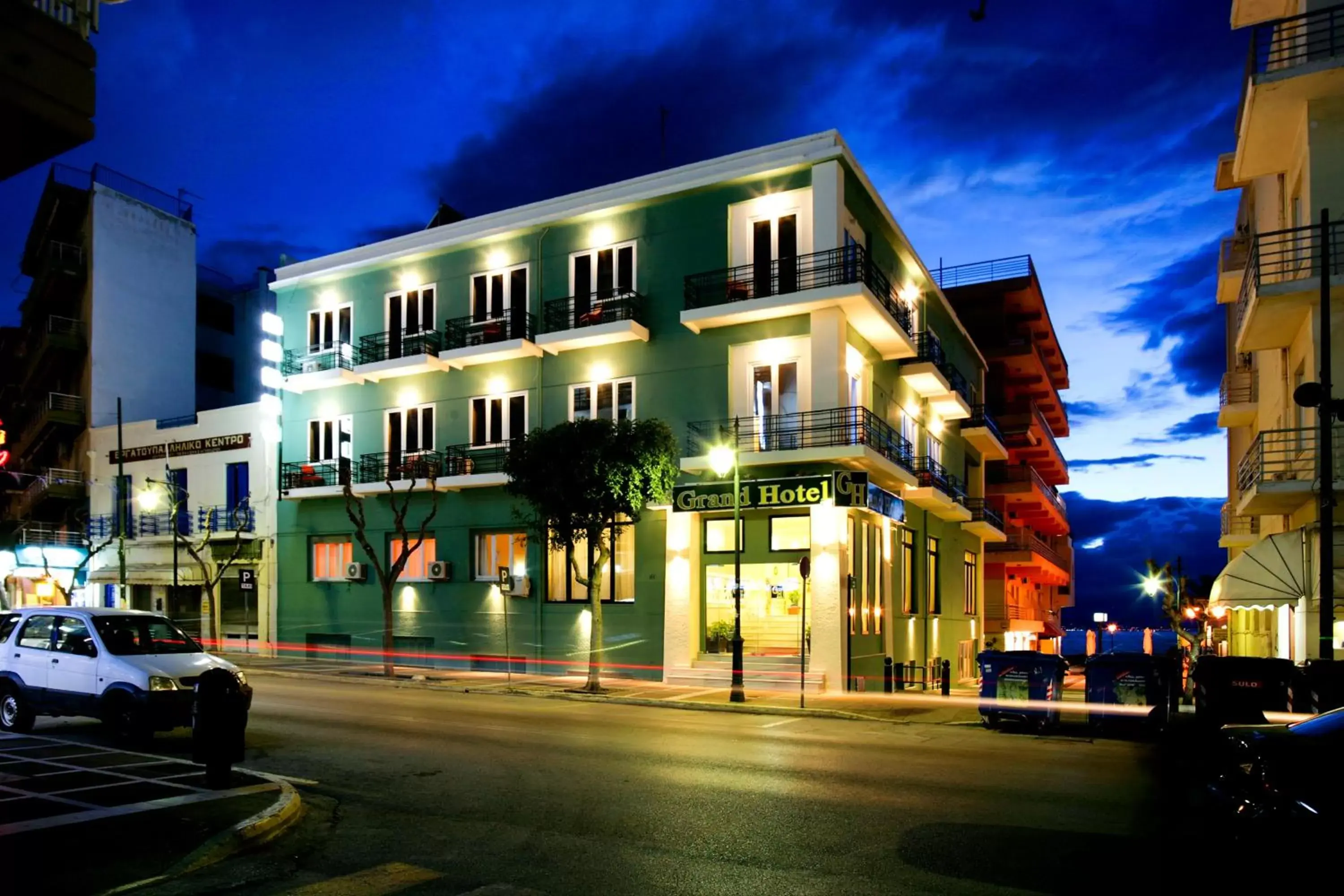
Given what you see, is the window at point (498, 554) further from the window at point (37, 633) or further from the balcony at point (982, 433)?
the balcony at point (982, 433)

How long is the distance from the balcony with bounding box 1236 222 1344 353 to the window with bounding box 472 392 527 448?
1826cm

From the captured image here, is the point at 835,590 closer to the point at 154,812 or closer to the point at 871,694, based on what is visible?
the point at 871,694

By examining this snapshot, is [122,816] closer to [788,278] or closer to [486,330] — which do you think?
[788,278]

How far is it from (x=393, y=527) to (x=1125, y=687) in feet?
70.5

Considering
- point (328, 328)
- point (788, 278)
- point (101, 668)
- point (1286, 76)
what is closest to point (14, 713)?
point (101, 668)

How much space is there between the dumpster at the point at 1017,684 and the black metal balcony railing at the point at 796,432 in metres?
6.73

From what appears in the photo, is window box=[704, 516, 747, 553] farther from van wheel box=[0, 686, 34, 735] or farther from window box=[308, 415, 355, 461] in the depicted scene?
van wheel box=[0, 686, 34, 735]

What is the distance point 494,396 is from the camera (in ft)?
98.7

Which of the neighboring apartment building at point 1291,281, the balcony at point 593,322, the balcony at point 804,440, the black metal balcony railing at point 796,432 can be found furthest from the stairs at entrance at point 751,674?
the neighboring apartment building at point 1291,281

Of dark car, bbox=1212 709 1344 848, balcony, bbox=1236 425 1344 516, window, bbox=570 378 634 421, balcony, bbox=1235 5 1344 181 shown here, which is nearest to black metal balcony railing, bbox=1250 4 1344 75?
balcony, bbox=1235 5 1344 181

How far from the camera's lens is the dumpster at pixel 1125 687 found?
17281mm

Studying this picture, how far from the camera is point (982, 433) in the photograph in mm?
40344

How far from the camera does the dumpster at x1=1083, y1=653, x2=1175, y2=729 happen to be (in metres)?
17.3

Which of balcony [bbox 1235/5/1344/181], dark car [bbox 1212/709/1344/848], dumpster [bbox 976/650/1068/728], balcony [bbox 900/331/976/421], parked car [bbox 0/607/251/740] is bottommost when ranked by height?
dumpster [bbox 976/650/1068/728]
